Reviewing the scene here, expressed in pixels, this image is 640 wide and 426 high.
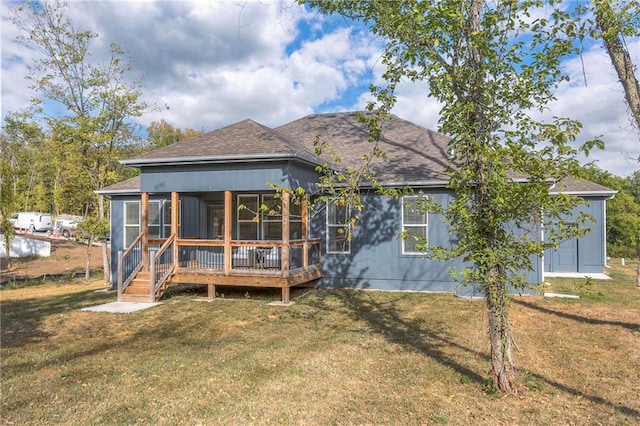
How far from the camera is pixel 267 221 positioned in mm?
13180

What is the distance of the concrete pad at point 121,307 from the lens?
10.0 m

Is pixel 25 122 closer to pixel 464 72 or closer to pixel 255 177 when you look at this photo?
pixel 255 177

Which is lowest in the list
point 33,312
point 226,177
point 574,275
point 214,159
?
point 574,275

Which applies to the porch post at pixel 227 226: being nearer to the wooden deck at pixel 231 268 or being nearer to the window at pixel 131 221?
the wooden deck at pixel 231 268

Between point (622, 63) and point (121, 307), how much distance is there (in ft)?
37.4

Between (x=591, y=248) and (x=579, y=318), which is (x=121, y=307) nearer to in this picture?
(x=579, y=318)

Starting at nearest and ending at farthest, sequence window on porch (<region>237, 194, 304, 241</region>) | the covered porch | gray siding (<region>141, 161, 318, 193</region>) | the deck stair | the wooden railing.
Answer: gray siding (<region>141, 161, 318, 193</region>) → the covered porch → the wooden railing → the deck stair → window on porch (<region>237, 194, 304, 241</region>)

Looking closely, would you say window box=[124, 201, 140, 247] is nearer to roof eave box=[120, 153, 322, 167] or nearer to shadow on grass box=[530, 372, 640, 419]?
roof eave box=[120, 153, 322, 167]

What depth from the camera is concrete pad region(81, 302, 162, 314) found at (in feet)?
32.8

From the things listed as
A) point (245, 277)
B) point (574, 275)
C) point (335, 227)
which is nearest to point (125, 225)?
point (245, 277)

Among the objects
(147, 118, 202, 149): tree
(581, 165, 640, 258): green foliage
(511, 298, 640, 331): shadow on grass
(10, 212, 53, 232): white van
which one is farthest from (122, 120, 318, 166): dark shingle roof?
(10, 212, 53, 232): white van

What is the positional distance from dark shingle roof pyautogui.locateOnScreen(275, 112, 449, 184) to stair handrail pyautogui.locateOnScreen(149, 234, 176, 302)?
534cm

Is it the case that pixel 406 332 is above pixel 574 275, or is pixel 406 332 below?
above

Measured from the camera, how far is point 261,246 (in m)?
10.9
